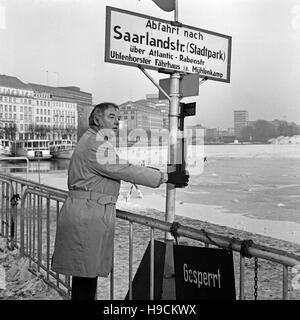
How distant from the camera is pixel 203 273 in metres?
1.26

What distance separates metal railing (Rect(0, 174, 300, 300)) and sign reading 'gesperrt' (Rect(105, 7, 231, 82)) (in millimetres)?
733

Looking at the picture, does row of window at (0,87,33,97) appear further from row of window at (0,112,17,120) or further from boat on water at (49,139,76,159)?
boat on water at (49,139,76,159)

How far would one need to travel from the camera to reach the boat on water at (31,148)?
14.0ft

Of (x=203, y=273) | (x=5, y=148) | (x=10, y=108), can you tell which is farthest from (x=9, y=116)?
(x=203, y=273)

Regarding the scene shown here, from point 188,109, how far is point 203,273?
0.98 m

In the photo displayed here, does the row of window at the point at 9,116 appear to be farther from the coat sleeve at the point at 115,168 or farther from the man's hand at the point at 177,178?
the man's hand at the point at 177,178

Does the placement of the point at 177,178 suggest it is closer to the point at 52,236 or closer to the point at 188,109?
the point at 188,109

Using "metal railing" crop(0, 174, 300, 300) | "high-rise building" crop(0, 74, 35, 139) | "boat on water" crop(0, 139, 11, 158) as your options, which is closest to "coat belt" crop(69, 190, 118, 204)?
"metal railing" crop(0, 174, 300, 300)

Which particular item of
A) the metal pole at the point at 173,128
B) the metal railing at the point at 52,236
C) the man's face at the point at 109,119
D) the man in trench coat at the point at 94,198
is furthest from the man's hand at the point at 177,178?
the metal pole at the point at 173,128

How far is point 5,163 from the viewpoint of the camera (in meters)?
5.55

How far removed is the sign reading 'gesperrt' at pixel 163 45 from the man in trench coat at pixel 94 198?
0.40 metres

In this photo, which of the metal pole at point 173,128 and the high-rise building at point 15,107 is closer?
the metal pole at point 173,128

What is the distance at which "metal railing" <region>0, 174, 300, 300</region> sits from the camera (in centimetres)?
107

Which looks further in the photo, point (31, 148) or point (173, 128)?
point (31, 148)
